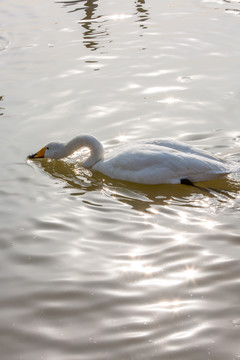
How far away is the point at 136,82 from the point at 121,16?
5.58 metres

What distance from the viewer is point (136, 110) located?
10938mm

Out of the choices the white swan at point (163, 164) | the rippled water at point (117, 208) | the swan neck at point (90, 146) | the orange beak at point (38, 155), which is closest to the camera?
the rippled water at point (117, 208)

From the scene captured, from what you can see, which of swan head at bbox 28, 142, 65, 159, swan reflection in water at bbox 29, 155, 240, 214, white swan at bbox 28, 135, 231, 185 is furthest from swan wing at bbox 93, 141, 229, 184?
swan head at bbox 28, 142, 65, 159

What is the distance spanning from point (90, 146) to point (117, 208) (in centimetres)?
191

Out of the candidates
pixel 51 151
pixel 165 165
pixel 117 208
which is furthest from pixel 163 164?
pixel 51 151

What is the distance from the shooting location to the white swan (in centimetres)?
806

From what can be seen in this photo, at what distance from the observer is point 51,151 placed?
372 inches

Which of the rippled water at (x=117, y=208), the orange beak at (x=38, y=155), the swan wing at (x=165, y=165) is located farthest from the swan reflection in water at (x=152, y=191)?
the orange beak at (x=38, y=155)

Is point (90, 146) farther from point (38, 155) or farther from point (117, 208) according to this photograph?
point (117, 208)

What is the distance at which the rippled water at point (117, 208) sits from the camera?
5.10 m

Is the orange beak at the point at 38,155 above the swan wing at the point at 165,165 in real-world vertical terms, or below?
below

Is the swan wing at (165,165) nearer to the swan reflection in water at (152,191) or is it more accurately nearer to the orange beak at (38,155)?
the swan reflection in water at (152,191)

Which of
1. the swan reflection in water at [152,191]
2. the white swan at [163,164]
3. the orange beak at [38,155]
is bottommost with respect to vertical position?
the swan reflection in water at [152,191]

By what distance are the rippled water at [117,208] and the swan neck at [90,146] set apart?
1.06 feet
